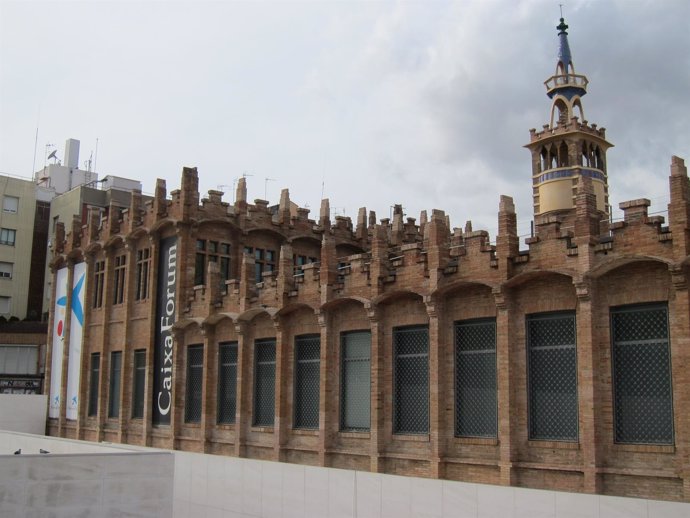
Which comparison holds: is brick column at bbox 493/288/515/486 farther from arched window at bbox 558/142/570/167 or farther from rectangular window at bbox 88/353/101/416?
rectangular window at bbox 88/353/101/416

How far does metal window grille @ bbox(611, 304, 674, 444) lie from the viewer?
19.0 m

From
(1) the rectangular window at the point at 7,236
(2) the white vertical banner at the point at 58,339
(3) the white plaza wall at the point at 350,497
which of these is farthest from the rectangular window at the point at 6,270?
(3) the white plaza wall at the point at 350,497

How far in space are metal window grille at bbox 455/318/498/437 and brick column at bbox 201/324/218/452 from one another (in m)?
12.4

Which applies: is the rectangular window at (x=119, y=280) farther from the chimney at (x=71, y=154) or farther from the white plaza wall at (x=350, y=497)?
the chimney at (x=71, y=154)

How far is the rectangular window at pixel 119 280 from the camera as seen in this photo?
127ft

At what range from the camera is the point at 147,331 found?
35781 millimetres

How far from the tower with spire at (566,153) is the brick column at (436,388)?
18690 mm

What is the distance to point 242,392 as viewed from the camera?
30.3 m

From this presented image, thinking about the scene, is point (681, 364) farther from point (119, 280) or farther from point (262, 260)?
point (119, 280)

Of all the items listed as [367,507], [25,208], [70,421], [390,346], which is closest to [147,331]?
[70,421]

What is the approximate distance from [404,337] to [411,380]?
1.32 metres

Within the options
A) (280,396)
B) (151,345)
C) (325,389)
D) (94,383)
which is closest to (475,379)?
(325,389)

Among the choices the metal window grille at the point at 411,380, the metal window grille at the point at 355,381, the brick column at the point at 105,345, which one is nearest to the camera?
the metal window grille at the point at 411,380

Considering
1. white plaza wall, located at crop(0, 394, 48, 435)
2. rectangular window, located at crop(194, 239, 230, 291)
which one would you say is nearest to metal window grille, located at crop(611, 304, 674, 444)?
rectangular window, located at crop(194, 239, 230, 291)
